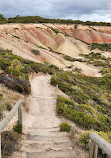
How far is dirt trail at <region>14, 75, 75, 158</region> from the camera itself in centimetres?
492

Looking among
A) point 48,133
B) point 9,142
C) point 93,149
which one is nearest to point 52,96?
point 48,133

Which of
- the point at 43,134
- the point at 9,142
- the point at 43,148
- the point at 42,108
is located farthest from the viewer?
the point at 42,108

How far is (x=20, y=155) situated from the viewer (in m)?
4.59

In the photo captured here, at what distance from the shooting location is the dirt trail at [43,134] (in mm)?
4918

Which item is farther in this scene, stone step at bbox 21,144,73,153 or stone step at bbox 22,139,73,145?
stone step at bbox 22,139,73,145

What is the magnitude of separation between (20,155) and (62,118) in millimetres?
4321

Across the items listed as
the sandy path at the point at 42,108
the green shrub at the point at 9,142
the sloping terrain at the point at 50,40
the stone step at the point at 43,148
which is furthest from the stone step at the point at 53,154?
the sloping terrain at the point at 50,40

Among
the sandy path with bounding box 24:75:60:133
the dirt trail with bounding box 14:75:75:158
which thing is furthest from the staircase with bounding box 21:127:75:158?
the sandy path with bounding box 24:75:60:133

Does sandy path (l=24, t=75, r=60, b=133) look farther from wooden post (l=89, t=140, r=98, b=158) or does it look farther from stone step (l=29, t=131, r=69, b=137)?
wooden post (l=89, t=140, r=98, b=158)

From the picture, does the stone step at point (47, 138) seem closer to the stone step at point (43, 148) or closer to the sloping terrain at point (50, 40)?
the stone step at point (43, 148)

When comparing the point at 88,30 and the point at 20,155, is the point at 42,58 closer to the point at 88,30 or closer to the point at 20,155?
the point at 20,155

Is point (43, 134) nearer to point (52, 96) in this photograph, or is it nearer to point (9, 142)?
point (9, 142)

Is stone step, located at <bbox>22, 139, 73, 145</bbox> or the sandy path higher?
stone step, located at <bbox>22, 139, 73, 145</bbox>

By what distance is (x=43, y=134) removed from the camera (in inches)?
249
